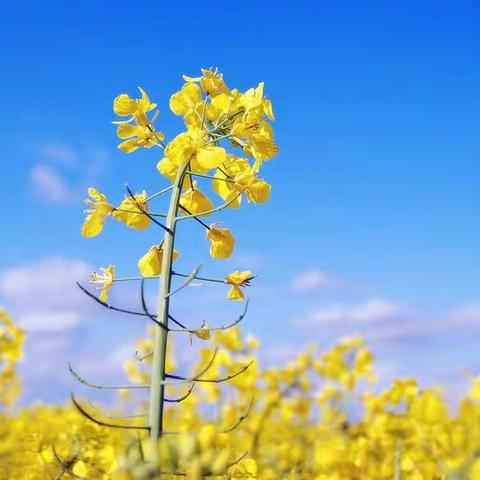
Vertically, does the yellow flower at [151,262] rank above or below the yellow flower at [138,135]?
below

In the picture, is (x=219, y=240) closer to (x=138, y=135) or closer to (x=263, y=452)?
(x=138, y=135)

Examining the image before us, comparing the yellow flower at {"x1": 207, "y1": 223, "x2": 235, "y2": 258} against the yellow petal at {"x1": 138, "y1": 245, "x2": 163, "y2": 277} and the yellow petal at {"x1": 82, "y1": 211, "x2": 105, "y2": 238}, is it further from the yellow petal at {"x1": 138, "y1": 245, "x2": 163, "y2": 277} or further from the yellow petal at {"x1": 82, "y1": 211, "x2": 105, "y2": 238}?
the yellow petal at {"x1": 82, "y1": 211, "x2": 105, "y2": 238}

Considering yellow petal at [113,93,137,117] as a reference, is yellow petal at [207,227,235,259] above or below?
below

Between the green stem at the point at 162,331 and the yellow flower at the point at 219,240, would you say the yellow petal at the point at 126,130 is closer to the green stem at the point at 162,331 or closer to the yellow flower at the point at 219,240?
the green stem at the point at 162,331

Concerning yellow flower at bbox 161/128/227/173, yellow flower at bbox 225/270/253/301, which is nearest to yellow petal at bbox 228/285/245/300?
yellow flower at bbox 225/270/253/301

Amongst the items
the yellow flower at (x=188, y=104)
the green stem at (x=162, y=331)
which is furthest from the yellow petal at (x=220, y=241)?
the yellow flower at (x=188, y=104)

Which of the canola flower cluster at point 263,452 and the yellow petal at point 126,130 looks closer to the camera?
the canola flower cluster at point 263,452

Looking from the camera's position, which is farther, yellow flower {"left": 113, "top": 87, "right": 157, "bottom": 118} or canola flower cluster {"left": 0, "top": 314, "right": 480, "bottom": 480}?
yellow flower {"left": 113, "top": 87, "right": 157, "bottom": 118}
